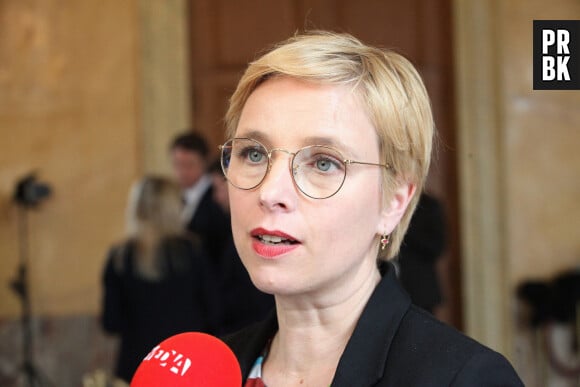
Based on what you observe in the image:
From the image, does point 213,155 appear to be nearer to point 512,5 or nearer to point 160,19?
point 160,19

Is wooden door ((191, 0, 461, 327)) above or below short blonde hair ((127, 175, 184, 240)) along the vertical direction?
above

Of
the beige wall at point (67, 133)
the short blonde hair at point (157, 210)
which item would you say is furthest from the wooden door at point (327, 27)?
the short blonde hair at point (157, 210)

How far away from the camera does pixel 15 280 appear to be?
6.42 m

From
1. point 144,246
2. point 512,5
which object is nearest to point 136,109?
point 144,246

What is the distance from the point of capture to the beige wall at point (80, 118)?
20.7ft

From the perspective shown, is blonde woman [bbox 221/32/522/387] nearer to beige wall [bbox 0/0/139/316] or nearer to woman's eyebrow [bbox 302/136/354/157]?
woman's eyebrow [bbox 302/136/354/157]

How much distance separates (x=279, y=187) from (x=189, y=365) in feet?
1.08

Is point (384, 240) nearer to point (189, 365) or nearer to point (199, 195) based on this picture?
point (189, 365)

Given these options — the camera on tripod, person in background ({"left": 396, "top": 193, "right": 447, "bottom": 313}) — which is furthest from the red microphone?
the camera on tripod

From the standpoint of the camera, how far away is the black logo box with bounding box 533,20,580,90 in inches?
75.0

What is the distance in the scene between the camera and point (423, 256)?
452 centimetres

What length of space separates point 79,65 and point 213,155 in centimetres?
104

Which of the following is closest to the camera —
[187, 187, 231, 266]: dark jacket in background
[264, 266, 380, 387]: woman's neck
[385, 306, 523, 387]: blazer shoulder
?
[385, 306, 523, 387]: blazer shoulder

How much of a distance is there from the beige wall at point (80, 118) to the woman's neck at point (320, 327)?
4547mm
